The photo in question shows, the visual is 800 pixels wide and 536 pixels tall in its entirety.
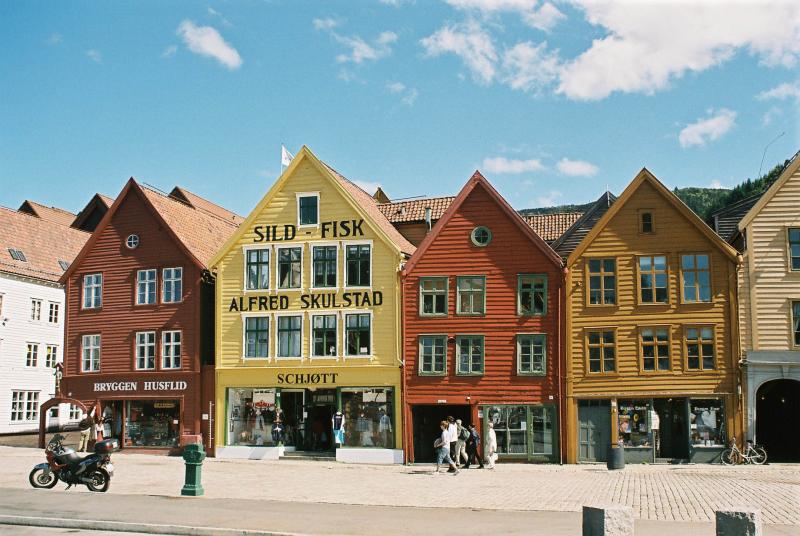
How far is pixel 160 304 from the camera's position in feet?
142

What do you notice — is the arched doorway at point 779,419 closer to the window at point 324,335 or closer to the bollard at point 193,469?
the window at point 324,335

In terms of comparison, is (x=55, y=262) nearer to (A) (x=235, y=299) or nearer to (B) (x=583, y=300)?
(A) (x=235, y=299)

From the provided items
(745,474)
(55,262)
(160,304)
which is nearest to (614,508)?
→ (745,474)

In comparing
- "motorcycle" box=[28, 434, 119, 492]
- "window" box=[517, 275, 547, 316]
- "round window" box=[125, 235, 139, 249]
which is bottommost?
"motorcycle" box=[28, 434, 119, 492]

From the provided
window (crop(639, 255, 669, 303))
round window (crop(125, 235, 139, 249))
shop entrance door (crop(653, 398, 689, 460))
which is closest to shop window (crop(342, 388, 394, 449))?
shop entrance door (crop(653, 398, 689, 460))

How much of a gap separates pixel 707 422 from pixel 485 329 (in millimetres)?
9608

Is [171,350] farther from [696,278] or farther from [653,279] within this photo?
[696,278]

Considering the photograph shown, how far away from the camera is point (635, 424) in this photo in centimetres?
3778

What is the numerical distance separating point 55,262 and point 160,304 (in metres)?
18.3

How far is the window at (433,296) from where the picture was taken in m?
39.8

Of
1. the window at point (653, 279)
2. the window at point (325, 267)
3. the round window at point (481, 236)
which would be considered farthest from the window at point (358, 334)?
the window at point (653, 279)

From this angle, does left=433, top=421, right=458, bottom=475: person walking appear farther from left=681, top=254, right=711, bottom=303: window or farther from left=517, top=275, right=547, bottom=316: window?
left=681, top=254, right=711, bottom=303: window

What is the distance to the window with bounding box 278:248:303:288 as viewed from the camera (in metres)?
41.6

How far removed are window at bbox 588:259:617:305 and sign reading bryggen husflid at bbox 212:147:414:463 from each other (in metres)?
8.18
